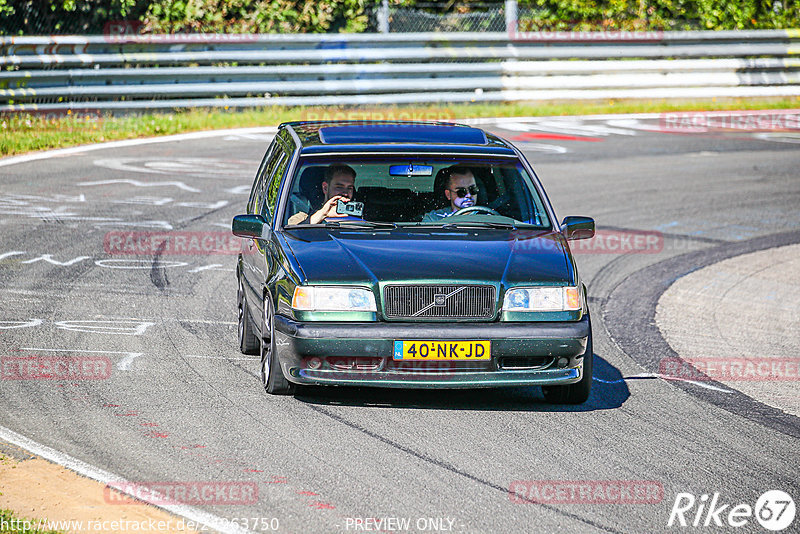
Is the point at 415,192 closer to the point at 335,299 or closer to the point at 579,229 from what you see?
the point at 579,229

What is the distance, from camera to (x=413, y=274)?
652 cm

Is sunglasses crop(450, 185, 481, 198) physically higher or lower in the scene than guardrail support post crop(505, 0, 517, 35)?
lower

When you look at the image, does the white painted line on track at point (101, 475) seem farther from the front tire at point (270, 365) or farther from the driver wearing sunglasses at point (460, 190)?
the driver wearing sunglasses at point (460, 190)

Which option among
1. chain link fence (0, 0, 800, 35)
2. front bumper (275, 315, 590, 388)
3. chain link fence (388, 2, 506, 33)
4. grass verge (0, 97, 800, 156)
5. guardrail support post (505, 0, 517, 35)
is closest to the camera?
front bumper (275, 315, 590, 388)

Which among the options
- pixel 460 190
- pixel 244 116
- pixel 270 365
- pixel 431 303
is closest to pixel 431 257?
pixel 431 303

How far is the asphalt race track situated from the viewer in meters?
5.23

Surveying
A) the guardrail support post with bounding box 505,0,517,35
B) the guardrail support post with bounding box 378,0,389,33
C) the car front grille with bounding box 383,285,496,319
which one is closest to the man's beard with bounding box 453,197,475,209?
the car front grille with bounding box 383,285,496,319

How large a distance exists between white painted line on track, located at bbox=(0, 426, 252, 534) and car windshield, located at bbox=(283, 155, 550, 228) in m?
2.32

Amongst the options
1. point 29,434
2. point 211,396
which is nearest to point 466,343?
point 211,396

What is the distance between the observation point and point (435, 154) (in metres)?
7.82

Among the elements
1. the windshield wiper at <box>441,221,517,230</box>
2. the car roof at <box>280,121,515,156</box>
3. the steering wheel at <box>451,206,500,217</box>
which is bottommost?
the windshield wiper at <box>441,221,517,230</box>

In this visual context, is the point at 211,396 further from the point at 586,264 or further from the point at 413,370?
the point at 586,264

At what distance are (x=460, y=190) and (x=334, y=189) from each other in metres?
0.87

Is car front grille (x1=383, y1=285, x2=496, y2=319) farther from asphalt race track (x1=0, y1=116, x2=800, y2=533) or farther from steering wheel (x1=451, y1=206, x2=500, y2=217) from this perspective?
steering wheel (x1=451, y1=206, x2=500, y2=217)
